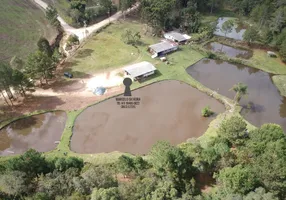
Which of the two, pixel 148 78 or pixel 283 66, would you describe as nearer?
pixel 148 78

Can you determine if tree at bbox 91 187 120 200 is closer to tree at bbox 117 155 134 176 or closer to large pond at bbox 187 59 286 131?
tree at bbox 117 155 134 176

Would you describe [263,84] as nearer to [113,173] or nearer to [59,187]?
[113,173]

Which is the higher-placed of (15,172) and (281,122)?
(15,172)

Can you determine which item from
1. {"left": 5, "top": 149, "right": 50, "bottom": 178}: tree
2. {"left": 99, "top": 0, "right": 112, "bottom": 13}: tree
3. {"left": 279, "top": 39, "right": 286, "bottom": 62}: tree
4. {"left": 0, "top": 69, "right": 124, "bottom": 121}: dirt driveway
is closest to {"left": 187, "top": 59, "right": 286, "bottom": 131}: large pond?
{"left": 279, "top": 39, "right": 286, "bottom": 62}: tree

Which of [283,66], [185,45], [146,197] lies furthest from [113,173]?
[283,66]

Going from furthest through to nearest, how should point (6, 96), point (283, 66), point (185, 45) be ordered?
point (185, 45) → point (283, 66) → point (6, 96)

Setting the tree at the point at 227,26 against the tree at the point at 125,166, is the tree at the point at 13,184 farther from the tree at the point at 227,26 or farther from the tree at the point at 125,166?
the tree at the point at 227,26
